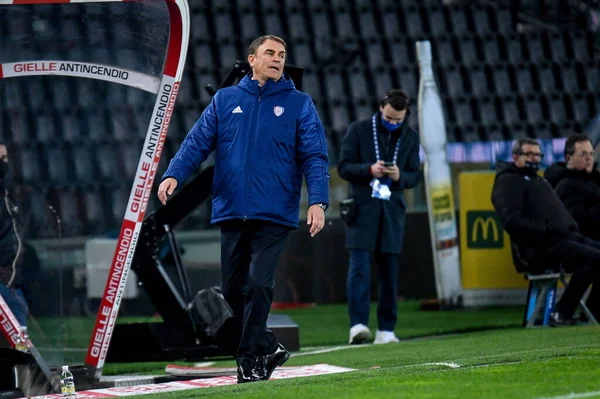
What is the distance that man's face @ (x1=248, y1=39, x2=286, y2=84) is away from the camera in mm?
5809

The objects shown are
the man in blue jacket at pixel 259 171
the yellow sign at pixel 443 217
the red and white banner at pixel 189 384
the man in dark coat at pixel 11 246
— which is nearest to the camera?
the man in blue jacket at pixel 259 171

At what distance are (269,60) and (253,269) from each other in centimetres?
100

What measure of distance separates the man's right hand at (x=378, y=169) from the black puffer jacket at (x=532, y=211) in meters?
1.10

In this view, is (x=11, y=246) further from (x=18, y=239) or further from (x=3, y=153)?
(x=3, y=153)

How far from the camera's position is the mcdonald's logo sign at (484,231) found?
38.9 feet

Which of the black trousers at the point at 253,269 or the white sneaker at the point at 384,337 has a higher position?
the black trousers at the point at 253,269

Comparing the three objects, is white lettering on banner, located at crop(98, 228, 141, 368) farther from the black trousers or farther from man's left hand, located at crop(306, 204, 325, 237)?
man's left hand, located at crop(306, 204, 325, 237)

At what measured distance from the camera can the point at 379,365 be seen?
6848mm

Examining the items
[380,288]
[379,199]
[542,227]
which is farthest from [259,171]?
[542,227]

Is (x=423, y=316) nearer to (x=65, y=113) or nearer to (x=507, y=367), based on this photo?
(x=65, y=113)

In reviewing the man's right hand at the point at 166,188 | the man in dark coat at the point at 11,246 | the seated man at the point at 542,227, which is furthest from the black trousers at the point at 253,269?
the seated man at the point at 542,227

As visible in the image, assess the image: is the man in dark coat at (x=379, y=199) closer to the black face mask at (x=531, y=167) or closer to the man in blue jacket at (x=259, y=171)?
the black face mask at (x=531, y=167)

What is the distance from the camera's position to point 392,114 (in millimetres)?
8953

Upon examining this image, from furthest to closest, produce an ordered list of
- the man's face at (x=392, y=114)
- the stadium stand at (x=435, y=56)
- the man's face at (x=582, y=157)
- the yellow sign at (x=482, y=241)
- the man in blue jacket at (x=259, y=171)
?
1. the stadium stand at (x=435, y=56)
2. the yellow sign at (x=482, y=241)
3. the man's face at (x=582, y=157)
4. the man's face at (x=392, y=114)
5. the man in blue jacket at (x=259, y=171)
